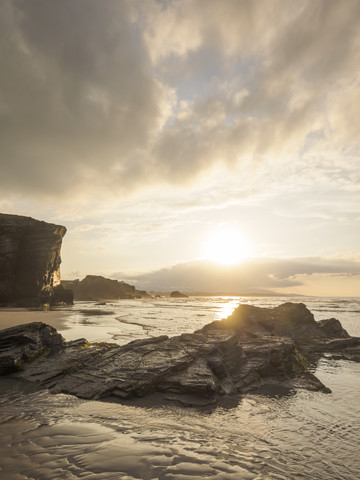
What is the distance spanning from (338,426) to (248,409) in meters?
1.93

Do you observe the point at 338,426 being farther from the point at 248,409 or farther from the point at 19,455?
the point at 19,455

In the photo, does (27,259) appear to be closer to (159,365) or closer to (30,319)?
(30,319)

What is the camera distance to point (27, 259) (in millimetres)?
49469

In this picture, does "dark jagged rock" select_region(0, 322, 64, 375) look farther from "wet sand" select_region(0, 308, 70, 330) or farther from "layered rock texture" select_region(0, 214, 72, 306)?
"layered rock texture" select_region(0, 214, 72, 306)

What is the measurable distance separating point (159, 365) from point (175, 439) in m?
3.01

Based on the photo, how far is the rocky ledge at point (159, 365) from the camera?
278 inches

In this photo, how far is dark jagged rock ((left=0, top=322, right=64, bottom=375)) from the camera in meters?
8.38

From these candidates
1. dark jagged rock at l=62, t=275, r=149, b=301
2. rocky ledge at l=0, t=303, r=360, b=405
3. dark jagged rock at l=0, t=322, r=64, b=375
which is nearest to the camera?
rocky ledge at l=0, t=303, r=360, b=405

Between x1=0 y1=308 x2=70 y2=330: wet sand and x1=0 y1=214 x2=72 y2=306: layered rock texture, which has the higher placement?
x1=0 y1=214 x2=72 y2=306: layered rock texture

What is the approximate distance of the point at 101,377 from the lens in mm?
7426

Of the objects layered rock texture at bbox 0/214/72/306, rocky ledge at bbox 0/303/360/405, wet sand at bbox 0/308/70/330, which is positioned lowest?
wet sand at bbox 0/308/70/330

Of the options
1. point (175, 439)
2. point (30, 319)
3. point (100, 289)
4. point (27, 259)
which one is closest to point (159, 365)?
point (175, 439)

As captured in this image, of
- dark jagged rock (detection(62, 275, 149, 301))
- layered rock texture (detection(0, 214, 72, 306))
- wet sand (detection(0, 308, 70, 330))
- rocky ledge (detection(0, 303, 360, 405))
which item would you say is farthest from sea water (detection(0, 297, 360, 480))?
dark jagged rock (detection(62, 275, 149, 301))

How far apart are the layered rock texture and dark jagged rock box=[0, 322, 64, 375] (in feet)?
134
